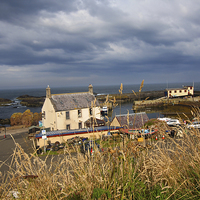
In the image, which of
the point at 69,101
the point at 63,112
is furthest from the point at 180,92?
the point at 63,112

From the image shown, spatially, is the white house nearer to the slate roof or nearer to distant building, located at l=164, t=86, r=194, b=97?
the slate roof

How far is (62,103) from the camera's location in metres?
26.9

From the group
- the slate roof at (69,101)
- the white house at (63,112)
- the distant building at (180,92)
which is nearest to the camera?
the white house at (63,112)

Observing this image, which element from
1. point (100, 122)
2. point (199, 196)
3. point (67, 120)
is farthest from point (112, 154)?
point (67, 120)

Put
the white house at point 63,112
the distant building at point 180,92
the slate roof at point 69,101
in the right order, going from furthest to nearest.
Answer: the distant building at point 180,92
the slate roof at point 69,101
the white house at point 63,112

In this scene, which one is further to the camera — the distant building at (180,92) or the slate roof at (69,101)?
the distant building at (180,92)

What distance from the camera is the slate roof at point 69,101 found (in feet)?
86.4

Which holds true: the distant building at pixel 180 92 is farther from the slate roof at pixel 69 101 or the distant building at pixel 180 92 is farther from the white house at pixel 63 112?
the white house at pixel 63 112

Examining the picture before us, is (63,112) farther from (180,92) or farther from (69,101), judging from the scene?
(180,92)

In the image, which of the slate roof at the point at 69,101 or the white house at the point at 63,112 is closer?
the white house at the point at 63,112

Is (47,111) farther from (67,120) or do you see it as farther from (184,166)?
(184,166)

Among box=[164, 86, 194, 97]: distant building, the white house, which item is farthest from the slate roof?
box=[164, 86, 194, 97]: distant building

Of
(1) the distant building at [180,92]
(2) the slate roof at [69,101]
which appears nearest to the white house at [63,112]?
(2) the slate roof at [69,101]

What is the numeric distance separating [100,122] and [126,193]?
70.4 feet
